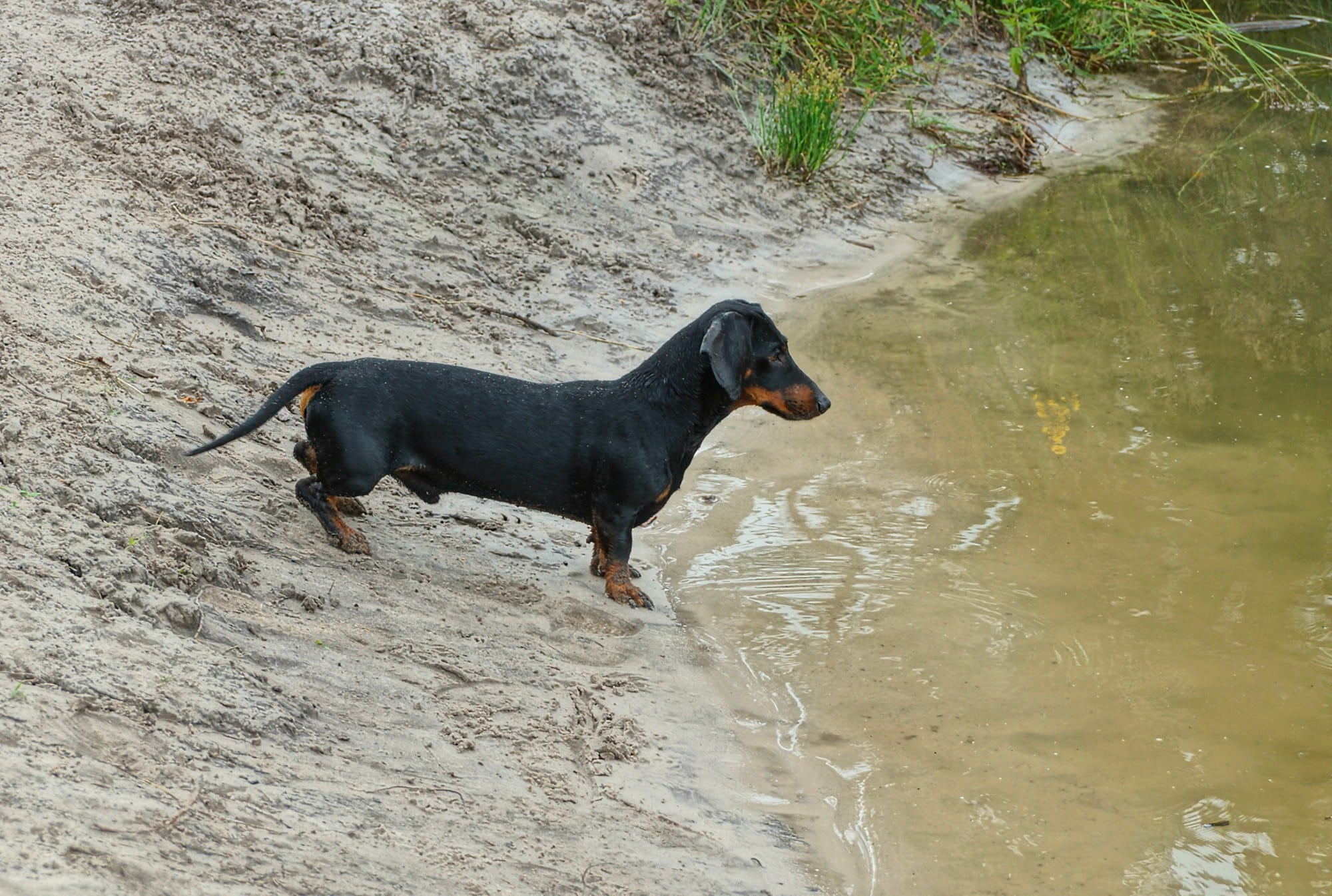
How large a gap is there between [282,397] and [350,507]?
0.65 m

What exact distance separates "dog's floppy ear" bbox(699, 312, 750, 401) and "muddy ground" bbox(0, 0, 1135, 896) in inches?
38.5

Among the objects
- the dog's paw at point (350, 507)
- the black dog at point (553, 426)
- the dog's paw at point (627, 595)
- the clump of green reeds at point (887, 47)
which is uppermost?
the clump of green reeds at point (887, 47)

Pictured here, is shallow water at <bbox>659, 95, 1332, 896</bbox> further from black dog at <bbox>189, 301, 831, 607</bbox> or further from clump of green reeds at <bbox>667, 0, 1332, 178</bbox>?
clump of green reeds at <bbox>667, 0, 1332, 178</bbox>

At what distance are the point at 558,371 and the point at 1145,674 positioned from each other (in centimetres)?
342

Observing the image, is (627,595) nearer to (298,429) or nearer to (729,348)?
(729,348)

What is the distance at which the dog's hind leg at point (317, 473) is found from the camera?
4746mm

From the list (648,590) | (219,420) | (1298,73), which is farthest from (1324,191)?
(219,420)

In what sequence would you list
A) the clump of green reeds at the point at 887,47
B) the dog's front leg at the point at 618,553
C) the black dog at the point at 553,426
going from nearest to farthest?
the black dog at the point at 553,426 < the dog's front leg at the point at 618,553 < the clump of green reeds at the point at 887,47

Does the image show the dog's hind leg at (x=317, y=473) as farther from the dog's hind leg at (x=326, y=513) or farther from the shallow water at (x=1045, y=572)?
the shallow water at (x=1045, y=572)

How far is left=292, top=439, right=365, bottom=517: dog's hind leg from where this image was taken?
Answer: 15.6ft

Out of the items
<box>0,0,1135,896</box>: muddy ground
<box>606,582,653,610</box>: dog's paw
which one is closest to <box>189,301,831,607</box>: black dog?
<box>606,582,653,610</box>: dog's paw

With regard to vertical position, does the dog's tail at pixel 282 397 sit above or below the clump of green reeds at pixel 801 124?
below

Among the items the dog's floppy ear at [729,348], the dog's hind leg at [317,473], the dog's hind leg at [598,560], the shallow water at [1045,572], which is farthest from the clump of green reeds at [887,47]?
the dog's hind leg at [317,473]

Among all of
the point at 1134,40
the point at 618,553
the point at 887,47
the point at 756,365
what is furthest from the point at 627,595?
the point at 1134,40
